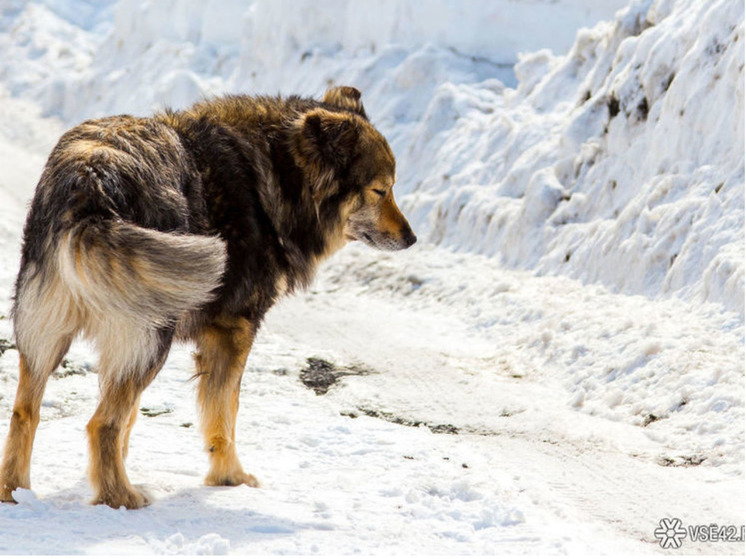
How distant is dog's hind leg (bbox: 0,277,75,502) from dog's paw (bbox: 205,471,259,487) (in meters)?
0.90

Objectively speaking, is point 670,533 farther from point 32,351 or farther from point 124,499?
point 32,351

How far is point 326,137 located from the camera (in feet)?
16.1

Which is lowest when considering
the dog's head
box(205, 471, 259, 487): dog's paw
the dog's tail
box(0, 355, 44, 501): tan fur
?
box(205, 471, 259, 487): dog's paw

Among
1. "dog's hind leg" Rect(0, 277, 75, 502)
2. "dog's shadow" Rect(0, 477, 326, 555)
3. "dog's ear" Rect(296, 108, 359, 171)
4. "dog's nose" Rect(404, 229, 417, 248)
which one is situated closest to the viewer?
"dog's shadow" Rect(0, 477, 326, 555)

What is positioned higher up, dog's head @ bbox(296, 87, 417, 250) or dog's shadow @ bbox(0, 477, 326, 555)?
dog's head @ bbox(296, 87, 417, 250)

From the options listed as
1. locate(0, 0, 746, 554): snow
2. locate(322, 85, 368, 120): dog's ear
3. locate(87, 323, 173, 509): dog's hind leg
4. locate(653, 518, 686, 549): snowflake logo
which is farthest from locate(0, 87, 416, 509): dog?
locate(653, 518, 686, 549): snowflake logo

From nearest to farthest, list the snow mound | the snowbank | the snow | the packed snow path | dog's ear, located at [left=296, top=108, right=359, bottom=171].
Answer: the packed snow path < the snow < dog's ear, located at [left=296, top=108, right=359, bottom=171] < the snow mound < the snowbank

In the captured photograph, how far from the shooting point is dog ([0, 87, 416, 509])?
3508mm

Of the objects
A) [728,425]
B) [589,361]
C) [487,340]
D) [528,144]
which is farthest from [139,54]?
[728,425]

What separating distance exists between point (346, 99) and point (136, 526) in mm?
2951

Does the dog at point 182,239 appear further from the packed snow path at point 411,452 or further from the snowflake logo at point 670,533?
the snowflake logo at point 670,533

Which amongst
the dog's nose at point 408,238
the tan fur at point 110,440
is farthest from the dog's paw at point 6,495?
the dog's nose at point 408,238

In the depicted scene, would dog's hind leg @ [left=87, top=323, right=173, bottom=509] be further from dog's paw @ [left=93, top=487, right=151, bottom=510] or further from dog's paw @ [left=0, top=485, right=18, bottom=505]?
dog's paw @ [left=0, top=485, right=18, bottom=505]

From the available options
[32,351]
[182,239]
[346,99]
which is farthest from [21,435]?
[346,99]
